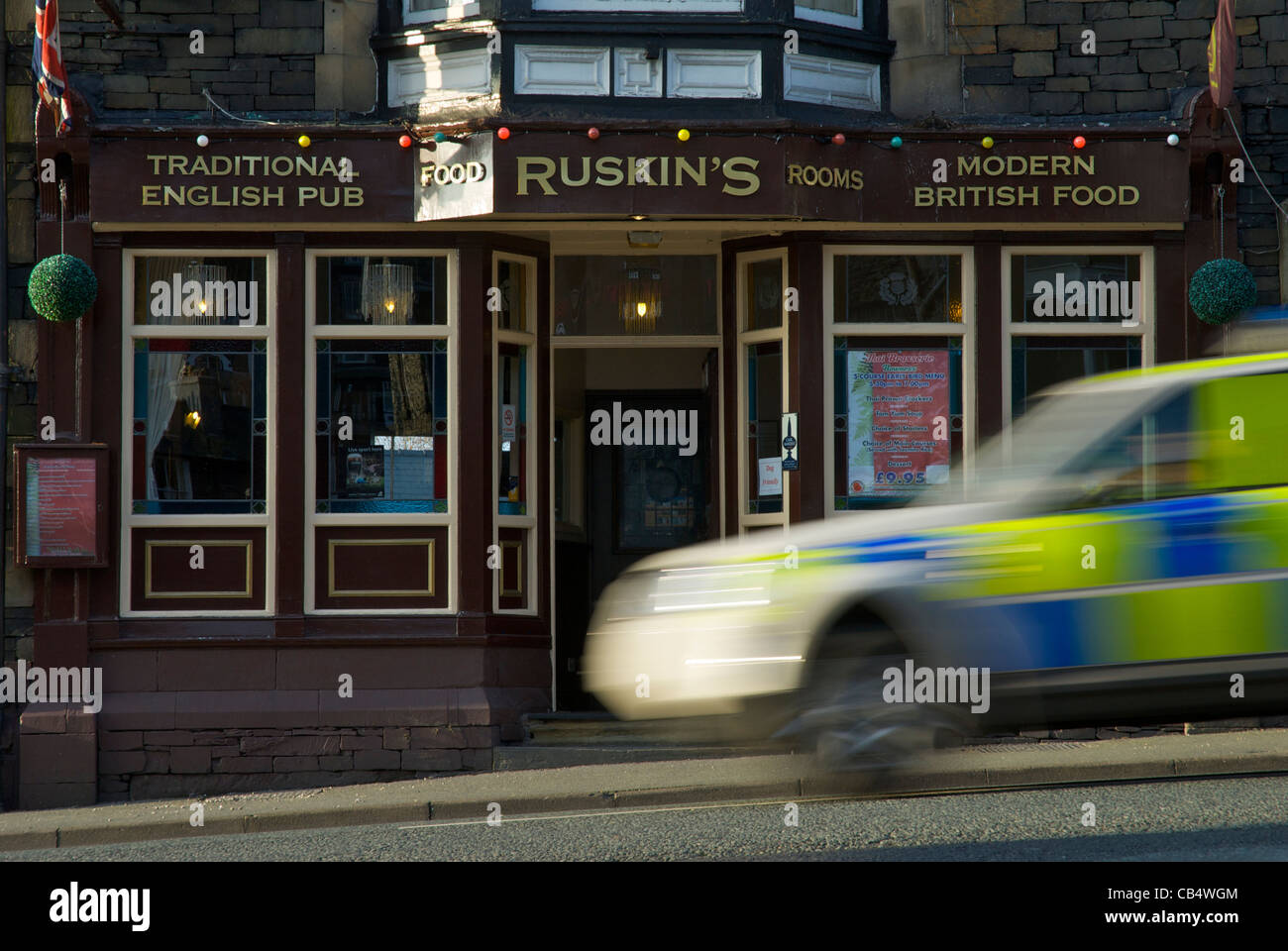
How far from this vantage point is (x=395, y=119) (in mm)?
12414

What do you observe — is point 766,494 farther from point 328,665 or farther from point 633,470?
point 328,665

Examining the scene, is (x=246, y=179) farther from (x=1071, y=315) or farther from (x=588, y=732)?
(x=1071, y=315)

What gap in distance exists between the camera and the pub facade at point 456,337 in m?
12.0

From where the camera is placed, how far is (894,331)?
12.6m

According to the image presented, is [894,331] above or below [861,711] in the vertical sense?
above

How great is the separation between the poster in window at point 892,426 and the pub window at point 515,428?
2.54m

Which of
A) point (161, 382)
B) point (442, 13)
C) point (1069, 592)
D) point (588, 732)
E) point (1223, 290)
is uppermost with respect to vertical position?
point (442, 13)

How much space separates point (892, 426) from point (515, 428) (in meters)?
2.97

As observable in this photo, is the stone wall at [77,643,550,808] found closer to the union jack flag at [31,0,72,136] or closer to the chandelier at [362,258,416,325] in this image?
the chandelier at [362,258,416,325]

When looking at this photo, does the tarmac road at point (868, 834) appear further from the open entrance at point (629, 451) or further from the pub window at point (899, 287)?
the pub window at point (899, 287)

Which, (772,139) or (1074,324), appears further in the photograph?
(1074,324)

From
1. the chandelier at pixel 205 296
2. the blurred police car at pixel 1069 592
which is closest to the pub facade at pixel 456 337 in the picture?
the chandelier at pixel 205 296

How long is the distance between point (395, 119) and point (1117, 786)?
7217 millimetres

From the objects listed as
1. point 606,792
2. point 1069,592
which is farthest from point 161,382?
point 1069,592
